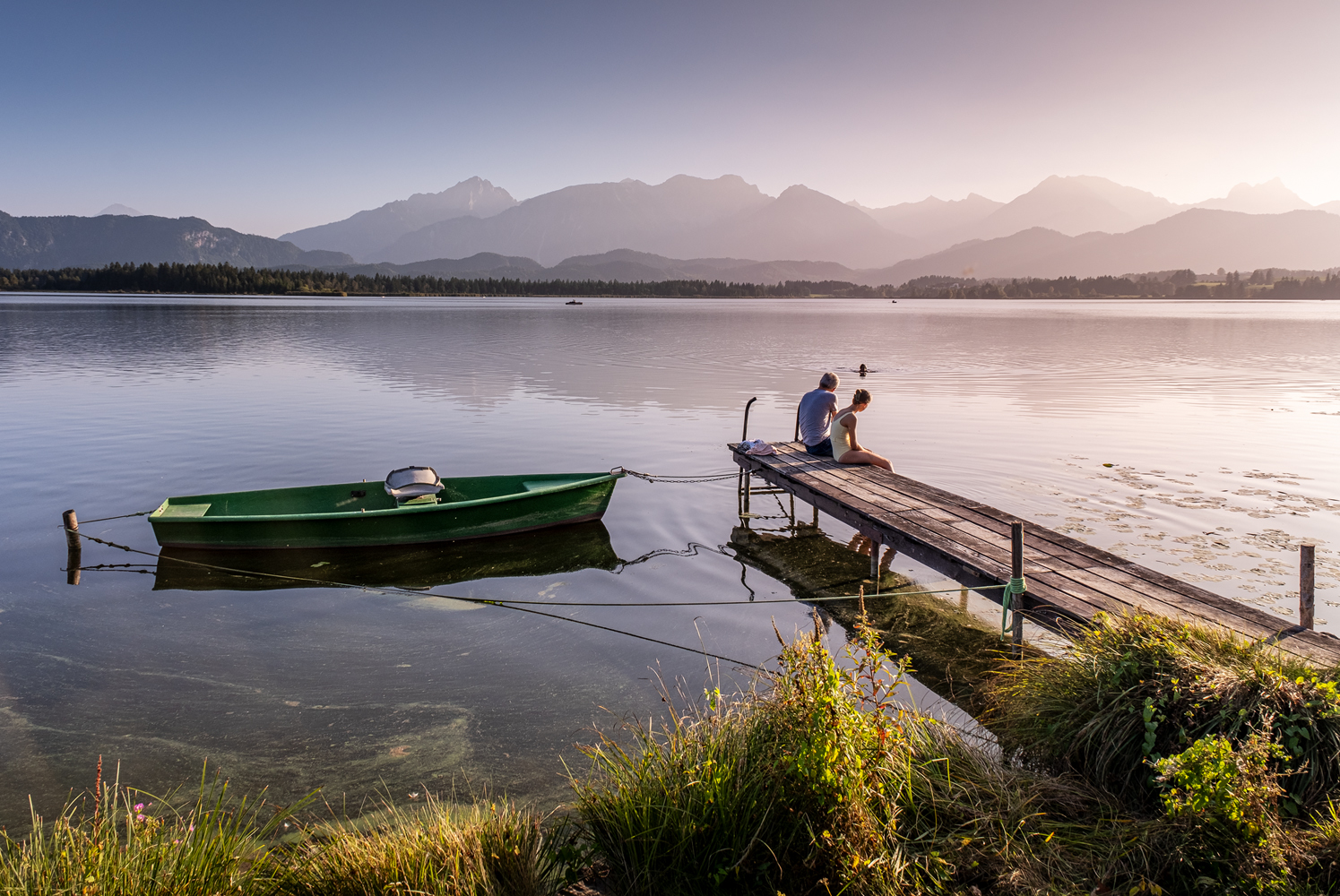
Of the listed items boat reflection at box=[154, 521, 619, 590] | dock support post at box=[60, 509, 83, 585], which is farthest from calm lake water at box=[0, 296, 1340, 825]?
dock support post at box=[60, 509, 83, 585]

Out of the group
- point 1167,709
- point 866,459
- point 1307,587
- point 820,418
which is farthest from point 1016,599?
point 820,418

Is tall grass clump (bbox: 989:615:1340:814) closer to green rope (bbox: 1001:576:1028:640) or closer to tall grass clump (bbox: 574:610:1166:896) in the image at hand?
tall grass clump (bbox: 574:610:1166:896)

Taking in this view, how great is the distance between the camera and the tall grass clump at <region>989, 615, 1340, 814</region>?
15.3ft

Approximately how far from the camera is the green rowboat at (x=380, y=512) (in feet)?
40.2

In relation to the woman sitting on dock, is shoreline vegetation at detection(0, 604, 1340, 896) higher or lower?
lower

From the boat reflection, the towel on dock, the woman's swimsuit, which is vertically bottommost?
the boat reflection

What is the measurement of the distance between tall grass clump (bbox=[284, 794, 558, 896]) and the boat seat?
8754 millimetres

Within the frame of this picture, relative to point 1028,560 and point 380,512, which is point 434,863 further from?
point 380,512

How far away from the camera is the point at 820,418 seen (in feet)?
49.9

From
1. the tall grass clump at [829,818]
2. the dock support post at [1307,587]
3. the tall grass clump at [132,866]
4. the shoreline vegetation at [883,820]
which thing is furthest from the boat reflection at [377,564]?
the dock support post at [1307,587]

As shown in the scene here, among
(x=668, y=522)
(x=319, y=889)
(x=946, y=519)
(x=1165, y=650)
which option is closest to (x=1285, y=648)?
(x=1165, y=650)

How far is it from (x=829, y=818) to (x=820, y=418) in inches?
443

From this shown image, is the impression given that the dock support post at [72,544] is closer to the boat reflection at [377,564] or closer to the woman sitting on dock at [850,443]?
the boat reflection at [377,564]

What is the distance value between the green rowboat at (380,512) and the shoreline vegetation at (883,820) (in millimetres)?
7568
